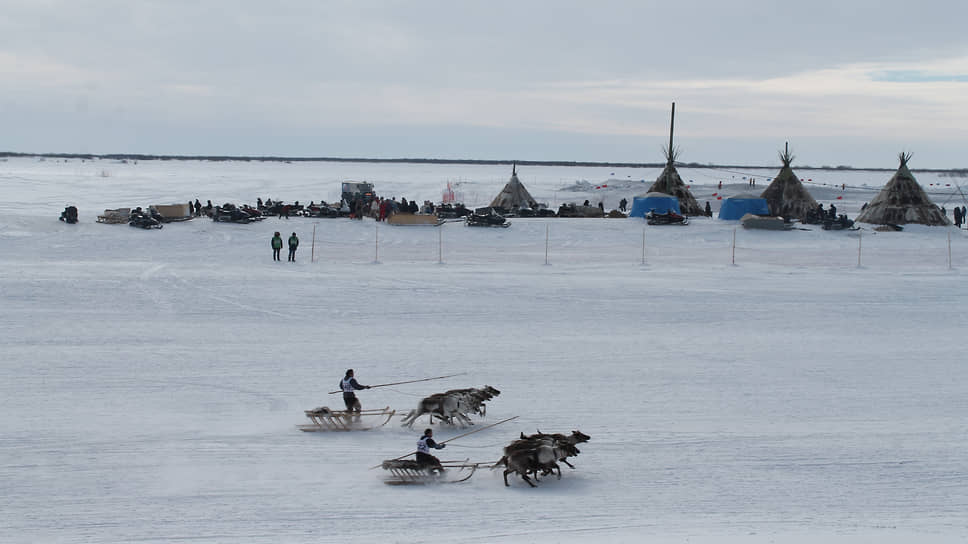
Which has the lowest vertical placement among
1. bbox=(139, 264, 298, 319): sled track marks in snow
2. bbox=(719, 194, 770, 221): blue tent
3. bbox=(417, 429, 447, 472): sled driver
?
bbox=(417, 429, 447, 472): sled driver

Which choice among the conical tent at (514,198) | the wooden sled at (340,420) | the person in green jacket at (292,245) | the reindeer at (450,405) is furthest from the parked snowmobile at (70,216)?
the reindeer at (450,405)

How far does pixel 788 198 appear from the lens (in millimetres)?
46281

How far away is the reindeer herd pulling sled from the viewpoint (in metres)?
10.6

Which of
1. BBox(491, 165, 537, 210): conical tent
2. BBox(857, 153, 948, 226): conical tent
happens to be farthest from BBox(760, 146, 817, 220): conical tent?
BBox(491, 165, 537, 210): conical tent

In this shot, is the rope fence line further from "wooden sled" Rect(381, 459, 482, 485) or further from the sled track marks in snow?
"wooden sled" Rect(381, 459, 482, 485)

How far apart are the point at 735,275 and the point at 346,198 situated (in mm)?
27296

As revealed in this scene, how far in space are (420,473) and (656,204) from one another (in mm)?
33885

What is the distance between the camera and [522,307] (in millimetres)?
22172

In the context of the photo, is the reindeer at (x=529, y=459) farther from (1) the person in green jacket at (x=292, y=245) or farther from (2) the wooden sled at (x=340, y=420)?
(1) the person in green jacket at (x=292, y=245)

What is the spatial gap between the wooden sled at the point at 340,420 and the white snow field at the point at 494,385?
0.55 ft

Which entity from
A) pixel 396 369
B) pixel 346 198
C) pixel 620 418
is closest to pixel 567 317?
pixel 396 369

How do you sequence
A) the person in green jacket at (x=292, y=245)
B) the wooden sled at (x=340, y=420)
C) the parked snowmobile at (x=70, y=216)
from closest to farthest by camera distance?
1. the wooden sled at (x=340, y=420)
2. the person in green jacket at (x=292, y=245)
3. the parked snowmobile at (x=70, y=216)

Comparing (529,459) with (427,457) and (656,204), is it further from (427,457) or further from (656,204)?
(656,204)

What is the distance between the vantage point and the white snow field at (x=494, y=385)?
9727 millimetres
